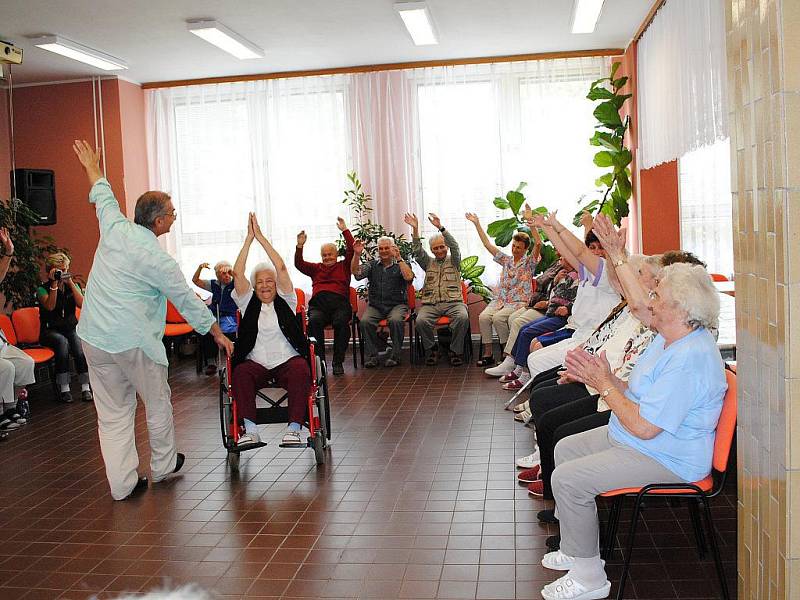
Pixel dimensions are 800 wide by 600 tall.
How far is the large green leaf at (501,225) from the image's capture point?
9.23 metres

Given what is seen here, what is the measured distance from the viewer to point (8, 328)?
7492mm

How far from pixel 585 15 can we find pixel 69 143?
5939mm

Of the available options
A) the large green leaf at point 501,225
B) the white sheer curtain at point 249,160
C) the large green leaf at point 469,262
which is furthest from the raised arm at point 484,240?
the white sheer curtain at point 249,160

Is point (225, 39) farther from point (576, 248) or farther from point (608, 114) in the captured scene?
point (576, 248)

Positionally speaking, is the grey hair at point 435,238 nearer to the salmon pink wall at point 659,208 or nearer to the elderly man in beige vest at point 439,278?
the elderly man in beige vest at point 439,278

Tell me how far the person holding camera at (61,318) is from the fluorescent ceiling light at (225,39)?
2.35m

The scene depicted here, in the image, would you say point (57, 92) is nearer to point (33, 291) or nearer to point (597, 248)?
point (33, 291)

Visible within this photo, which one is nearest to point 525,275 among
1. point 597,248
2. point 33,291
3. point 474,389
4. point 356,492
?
point 474,389

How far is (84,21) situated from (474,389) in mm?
4517

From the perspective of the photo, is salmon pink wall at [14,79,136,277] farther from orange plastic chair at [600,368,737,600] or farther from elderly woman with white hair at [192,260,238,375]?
orange plastic chair at [600,368,737,600]

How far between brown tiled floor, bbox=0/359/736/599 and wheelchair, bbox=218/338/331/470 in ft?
0.43

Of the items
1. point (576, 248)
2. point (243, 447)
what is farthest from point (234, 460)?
point (576, 248)

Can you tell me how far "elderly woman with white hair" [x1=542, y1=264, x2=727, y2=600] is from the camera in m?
2.94

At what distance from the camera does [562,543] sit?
10.7 feet
